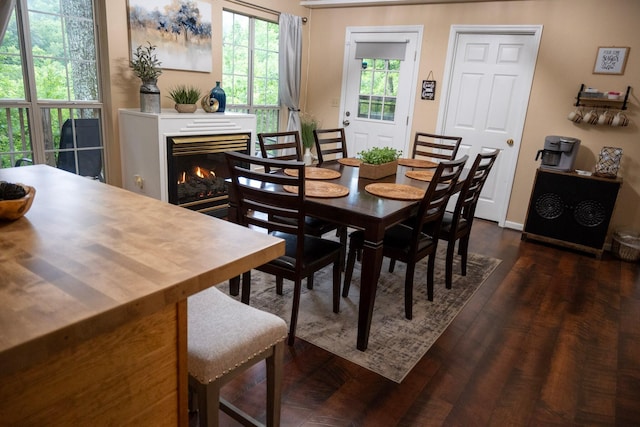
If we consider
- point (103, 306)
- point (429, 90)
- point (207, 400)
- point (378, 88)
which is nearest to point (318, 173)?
point (207, 400)

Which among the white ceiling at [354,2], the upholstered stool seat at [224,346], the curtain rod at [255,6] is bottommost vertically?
the upholstered stool seat at [224,346]

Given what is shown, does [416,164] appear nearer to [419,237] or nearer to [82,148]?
[419,237]

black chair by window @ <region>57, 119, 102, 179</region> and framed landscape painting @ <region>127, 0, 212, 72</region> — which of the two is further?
framed landscape painting @ <region>127, 0, 212, 72</region>

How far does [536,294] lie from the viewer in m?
3.06

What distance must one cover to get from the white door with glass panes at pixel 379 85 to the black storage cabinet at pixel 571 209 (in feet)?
5.45

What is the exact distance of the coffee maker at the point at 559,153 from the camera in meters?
3.92

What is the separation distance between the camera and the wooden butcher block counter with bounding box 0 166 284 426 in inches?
27.3

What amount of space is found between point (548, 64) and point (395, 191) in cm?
273

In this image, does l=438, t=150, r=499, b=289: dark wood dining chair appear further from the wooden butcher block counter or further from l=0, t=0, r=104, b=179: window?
l=0, t=0, r=104, b=179: window

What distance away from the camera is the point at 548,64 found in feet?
13.6

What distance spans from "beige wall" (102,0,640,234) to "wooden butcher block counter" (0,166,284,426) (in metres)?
3.25

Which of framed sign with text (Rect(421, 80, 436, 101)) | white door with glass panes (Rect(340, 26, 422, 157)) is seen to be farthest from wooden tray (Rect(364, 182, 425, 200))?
white door with glass panes (Rect(340, 26, 422, 157))

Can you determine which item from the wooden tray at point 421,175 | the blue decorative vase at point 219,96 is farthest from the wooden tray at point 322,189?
the blue decorative vase at point 219,96

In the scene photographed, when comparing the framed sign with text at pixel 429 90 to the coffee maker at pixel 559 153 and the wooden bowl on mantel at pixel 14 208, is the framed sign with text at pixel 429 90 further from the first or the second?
the wooden bowl on mantel at pixel 14 208
